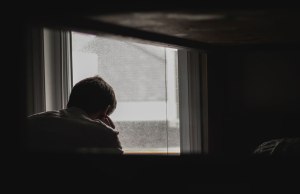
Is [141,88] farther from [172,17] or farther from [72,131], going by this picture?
[172,17]

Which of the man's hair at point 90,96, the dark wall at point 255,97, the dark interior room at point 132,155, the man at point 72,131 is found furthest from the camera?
the dark wall at point 255,97

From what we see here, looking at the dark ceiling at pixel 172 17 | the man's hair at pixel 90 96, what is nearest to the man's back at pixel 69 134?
the man's hair at pixel 90 96

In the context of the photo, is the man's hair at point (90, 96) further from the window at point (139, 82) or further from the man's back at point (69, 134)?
the window at point (139, 82)

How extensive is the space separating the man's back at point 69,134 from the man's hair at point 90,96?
11 cm

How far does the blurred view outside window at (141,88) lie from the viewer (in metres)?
2.29

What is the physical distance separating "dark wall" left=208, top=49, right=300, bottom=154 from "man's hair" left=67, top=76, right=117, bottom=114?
54 centimetres

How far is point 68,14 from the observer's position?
0.54 metres

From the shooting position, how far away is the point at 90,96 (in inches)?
72.9

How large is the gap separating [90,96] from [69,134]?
0.23m

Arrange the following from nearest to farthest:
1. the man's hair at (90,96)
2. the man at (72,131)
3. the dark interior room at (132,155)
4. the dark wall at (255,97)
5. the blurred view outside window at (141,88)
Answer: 1. the dark interior room at (132,155)
2. the man at (72,131)
3. the man's hair at (90,96)
4. the dark wall at (255,97)
5. the blurred view outside window at (141,88)

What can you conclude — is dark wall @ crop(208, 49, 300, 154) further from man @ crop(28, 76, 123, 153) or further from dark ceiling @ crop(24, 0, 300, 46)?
dark ceiling @ crop(24, 0, 300, 46)

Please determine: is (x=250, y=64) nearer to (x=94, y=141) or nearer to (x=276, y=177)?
(x=94, y=141)

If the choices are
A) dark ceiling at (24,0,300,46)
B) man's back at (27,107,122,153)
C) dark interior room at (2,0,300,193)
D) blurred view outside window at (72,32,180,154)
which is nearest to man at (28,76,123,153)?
man's back at (27,107,122,153)

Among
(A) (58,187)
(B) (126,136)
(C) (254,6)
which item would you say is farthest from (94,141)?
(C) (254,6)
